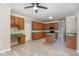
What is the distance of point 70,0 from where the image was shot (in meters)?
1.22

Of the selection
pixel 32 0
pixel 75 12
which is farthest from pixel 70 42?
pixel 32 0

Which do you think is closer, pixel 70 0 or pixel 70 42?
pixel 70 0

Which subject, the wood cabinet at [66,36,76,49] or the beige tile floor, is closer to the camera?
the beige tile floor

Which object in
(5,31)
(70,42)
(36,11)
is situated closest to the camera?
(36,11)

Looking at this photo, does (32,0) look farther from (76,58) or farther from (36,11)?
(76,58)

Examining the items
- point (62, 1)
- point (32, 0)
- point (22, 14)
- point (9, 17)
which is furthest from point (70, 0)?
point (9, 17)

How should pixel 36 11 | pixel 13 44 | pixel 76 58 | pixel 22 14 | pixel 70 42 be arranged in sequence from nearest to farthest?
pixel 76 58
pixel 36 11
pixel 22 14
pixel 13 44
pixel 70 42

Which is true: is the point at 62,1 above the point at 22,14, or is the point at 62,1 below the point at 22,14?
above

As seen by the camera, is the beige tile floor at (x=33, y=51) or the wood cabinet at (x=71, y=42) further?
the wood cabinet at (x=71, y=42)

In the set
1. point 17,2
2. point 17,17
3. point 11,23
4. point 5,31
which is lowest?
point 5,31

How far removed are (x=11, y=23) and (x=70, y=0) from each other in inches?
42.5

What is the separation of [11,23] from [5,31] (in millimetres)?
315

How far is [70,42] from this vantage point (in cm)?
307

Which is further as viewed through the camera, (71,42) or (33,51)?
(71,42)
